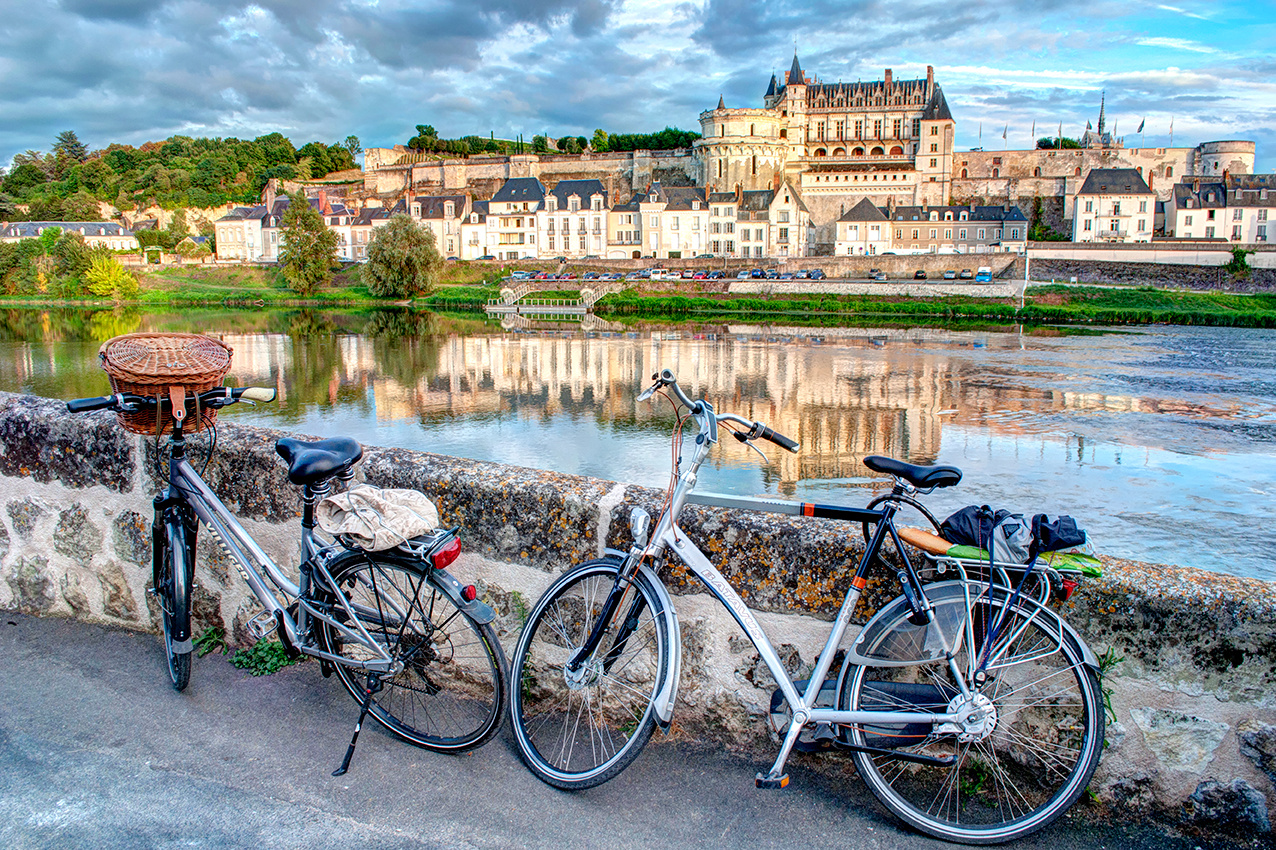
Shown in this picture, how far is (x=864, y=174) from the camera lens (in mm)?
86500

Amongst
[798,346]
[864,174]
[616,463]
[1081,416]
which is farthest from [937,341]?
[864,174]

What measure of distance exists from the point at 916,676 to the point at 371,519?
5.95 feet

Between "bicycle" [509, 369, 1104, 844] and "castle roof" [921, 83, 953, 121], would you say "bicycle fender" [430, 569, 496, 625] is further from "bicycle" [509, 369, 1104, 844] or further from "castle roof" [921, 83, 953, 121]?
"castle roof" [921, 83, 953, 121]

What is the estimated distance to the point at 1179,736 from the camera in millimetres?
2424

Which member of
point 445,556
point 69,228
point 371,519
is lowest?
point 445,556

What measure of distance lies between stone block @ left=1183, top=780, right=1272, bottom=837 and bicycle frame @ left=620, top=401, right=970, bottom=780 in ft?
2.27

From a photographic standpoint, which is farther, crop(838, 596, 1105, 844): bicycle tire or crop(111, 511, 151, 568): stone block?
crop(111, 511, 151, 568): stone block

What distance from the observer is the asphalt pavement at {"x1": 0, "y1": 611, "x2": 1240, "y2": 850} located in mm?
2500

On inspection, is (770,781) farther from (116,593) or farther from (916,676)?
(116,593)

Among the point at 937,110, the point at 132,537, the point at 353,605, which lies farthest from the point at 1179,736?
the point at 937,110

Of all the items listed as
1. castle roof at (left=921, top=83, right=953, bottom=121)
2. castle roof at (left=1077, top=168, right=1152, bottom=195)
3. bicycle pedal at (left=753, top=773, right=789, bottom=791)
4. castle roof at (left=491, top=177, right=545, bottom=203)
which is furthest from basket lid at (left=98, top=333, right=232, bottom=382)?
castle roof at (left=921, top=83, right=953, bottom=121)

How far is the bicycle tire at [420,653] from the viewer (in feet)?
9.43

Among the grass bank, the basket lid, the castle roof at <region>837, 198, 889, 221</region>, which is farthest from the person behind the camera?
the castle roof at <region>837, 198, 889, 221</region>

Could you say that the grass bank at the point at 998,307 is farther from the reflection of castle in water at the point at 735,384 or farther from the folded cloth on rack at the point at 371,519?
the folded cloth on rack at the point at 371,519
